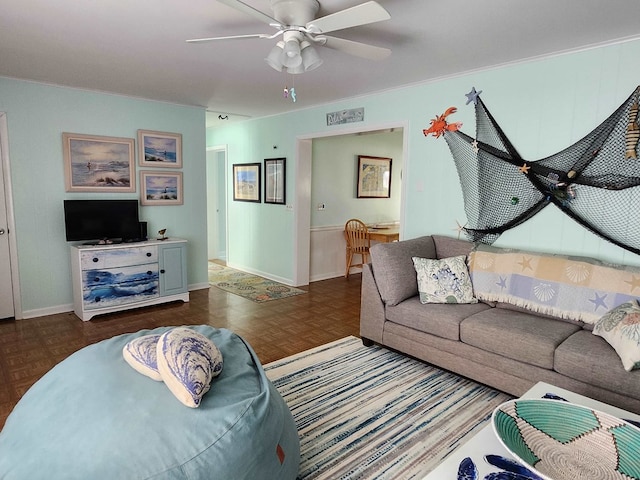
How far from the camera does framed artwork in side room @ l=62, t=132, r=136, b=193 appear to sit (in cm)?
402

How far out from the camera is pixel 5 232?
3779mm

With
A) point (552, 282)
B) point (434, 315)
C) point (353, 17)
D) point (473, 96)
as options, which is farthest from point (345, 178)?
point (353, 17)

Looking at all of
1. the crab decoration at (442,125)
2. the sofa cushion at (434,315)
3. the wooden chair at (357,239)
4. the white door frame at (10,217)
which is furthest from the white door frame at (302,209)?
the white door frame at (10,217)

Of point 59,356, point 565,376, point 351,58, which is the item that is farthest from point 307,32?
point 59,356

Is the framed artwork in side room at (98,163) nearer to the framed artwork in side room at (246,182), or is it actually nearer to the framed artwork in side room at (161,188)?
the framed artwork in side room at (161,188)

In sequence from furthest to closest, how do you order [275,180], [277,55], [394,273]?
[275,180]
[394,273]
[277,55]

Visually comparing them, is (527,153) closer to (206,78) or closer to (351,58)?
(351,58)

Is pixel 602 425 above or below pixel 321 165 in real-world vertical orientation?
below

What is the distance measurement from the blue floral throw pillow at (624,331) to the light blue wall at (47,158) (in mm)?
4406

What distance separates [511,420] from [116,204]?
4108 millimetres

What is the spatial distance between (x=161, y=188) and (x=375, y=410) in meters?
3.57

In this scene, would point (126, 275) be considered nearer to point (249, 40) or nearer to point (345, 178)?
point (249, 40)

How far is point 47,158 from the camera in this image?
391 centimetres

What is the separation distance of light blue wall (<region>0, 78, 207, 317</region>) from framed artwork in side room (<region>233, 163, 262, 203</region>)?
160 centimetres
